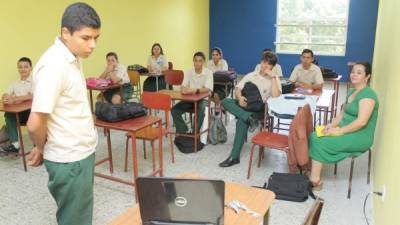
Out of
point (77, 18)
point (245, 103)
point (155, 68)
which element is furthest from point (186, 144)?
point (77, 18)

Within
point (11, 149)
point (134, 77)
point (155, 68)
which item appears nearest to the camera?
point (11, 149)

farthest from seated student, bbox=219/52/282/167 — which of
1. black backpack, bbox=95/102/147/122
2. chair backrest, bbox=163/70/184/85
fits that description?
chair backrest, bbox=163/70/184/85

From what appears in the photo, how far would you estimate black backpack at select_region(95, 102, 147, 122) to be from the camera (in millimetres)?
3066

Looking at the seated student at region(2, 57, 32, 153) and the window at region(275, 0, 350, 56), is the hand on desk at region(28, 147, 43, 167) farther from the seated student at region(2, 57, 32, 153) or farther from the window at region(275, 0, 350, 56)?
the window at region(275, 0, 350, 56)

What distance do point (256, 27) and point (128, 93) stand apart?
5.17m

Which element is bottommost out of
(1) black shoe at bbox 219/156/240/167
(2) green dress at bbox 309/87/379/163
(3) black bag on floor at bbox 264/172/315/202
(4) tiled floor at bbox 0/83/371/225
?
(4) tiled floor at bbox 0/83/371/225

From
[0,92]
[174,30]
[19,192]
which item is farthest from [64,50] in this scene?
[174,30]

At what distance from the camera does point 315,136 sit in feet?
10.9

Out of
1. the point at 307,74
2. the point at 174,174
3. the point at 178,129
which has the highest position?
the point at 307,74

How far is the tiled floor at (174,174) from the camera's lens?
2883mm

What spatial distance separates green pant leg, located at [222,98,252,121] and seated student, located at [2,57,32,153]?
2210 mm

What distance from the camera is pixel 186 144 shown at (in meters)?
4.41

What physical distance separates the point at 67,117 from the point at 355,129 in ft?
7.76

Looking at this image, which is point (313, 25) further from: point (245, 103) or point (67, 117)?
point (67, 117)
